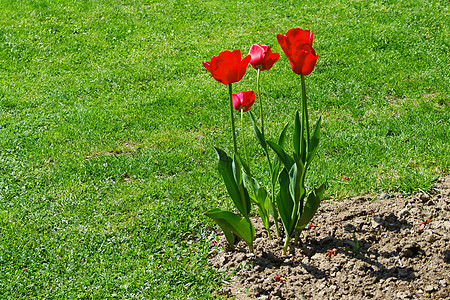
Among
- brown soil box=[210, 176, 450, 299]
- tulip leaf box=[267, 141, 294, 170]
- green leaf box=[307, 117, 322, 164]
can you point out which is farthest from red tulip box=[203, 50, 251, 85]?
brown soil box=[210, 176, 450, 299]

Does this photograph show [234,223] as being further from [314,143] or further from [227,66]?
[227,66]

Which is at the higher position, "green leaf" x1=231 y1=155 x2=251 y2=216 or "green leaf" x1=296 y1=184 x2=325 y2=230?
"green leaf" x1=231 y1=155 x2=251 y2=216

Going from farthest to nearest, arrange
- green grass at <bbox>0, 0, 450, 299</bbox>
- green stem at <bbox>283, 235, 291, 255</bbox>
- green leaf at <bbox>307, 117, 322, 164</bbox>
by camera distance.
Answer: green grass at <bbox>0, 0, 450, 299</bbox> → green stem at <bbox>283, 235, 291, 255</bbox> → green leaf at <bbox>307, 117, 322, 164</bbox>

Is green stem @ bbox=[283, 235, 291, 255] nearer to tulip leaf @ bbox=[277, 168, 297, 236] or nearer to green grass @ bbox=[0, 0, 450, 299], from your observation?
tulip leaf @ bbox=[277, 168, 297, 236]

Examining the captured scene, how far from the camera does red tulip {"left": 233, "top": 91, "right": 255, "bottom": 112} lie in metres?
3.34

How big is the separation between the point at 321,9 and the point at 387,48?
7.15 ft

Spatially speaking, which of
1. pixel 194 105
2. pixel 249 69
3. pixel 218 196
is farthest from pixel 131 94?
pixel 218 196

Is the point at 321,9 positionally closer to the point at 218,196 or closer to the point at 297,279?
the point at 218,196

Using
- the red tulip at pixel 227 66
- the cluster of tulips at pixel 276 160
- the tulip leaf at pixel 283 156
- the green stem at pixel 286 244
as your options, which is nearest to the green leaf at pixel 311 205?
the cluster of tulips at pixel 276 160

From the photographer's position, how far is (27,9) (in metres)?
10.0

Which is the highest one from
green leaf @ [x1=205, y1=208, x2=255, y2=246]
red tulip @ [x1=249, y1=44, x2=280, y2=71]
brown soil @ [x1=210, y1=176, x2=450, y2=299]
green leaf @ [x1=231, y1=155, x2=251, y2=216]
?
red tulip @ [x1=249, y1=44, x2=280, y2=71]

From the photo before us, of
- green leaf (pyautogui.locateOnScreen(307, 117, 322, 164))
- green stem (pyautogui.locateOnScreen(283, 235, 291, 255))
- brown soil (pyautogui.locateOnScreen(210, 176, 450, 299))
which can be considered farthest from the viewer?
green stem (pyautogui.locateOnScreen(283, 235, 291, 255))

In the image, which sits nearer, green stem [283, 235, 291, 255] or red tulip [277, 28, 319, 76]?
red tulip [277, 28, 319, 76]

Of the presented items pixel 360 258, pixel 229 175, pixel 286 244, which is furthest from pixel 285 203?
pixel 360 258
